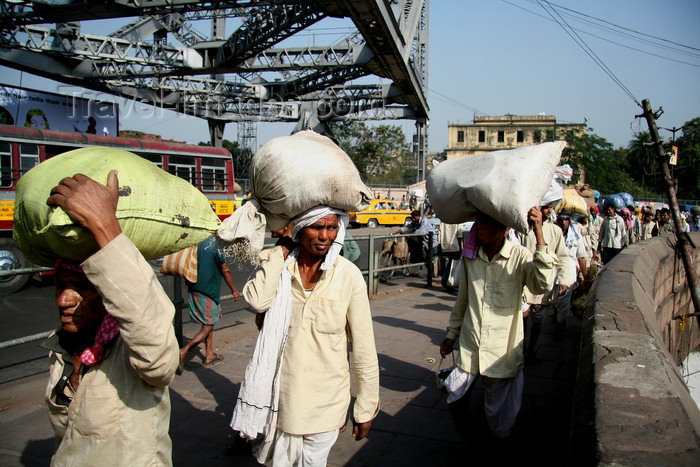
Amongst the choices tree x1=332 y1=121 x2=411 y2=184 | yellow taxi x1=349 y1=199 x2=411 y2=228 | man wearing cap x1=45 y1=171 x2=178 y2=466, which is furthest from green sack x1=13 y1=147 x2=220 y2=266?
tree x1=332 y1=121 x2=411 y2=184

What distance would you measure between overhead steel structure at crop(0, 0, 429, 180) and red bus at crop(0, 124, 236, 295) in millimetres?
4021

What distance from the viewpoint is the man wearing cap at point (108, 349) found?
1377mm

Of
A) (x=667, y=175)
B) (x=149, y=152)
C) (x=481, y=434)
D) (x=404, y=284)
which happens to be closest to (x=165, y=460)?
(x=481, y=434)

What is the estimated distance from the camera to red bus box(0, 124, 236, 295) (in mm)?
10090

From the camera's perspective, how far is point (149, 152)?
13.9 meters

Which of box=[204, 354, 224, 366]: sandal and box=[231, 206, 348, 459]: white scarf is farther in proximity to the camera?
box=[204, 354, 224, 366]: sandal

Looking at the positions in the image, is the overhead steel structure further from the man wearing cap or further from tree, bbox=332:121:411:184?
tree, bbox=332:121:411:184

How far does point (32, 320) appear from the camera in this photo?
23.5 feet

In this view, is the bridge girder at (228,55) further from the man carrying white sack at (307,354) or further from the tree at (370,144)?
the tree at (370,144)

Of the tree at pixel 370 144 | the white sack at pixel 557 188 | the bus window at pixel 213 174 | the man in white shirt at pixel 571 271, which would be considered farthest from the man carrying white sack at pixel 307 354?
the tree at pixel 370 144

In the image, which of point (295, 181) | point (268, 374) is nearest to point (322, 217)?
point (295, 181)

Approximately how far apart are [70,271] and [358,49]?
18.7 metres

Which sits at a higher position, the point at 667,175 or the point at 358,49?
the point at 358,49

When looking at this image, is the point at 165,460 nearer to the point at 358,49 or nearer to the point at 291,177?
the point at 291,177
